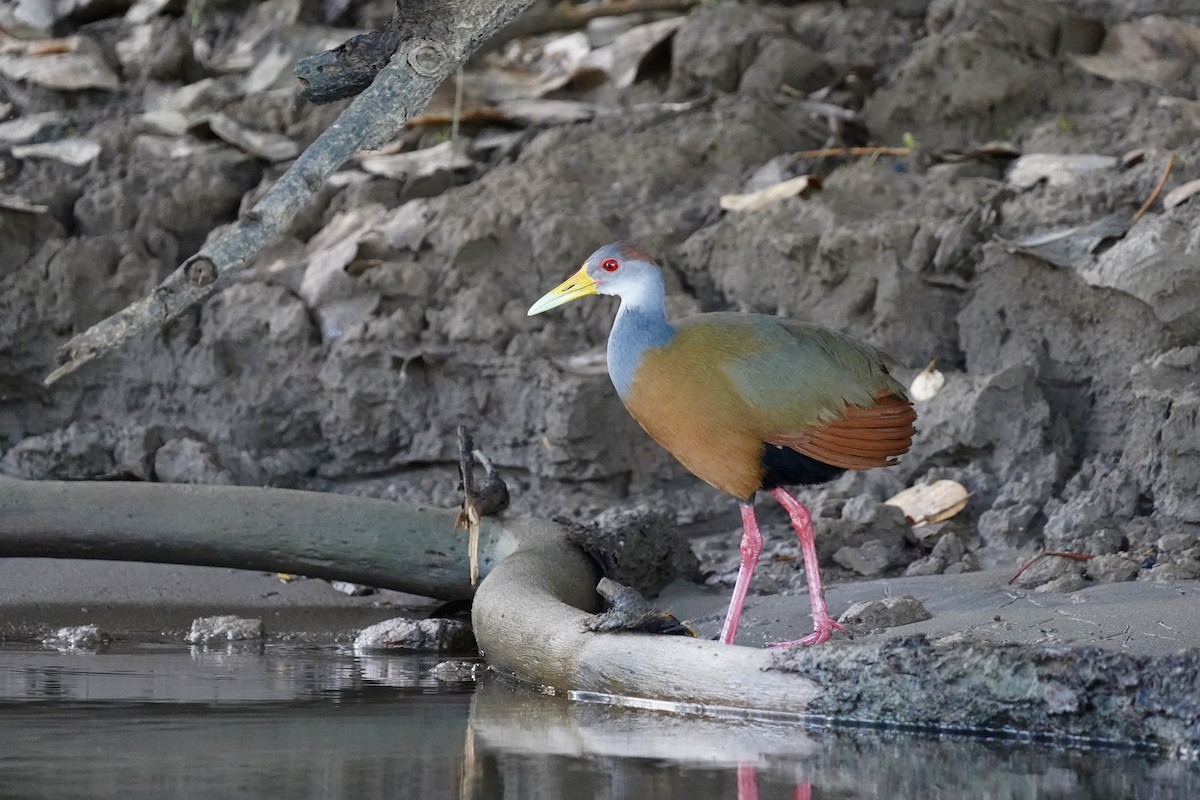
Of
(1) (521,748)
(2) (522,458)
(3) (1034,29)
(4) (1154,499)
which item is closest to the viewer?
(1) (521,748)

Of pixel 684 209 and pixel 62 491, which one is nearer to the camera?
pixel 62 491

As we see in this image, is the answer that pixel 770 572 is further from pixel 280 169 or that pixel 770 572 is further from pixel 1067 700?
pixel 280 169

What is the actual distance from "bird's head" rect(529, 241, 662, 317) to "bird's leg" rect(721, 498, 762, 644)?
858mm

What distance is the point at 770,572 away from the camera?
6.66 metres

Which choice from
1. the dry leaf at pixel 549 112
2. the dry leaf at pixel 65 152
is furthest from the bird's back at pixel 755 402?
the dry leaf at pixel 65 152

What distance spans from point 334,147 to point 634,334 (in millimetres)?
1418

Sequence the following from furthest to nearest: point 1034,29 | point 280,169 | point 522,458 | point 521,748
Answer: point 280,169
point 1034,29
point 522,458
point 521,748

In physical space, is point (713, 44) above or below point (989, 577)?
above

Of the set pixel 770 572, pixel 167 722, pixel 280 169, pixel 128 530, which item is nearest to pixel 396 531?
pixel 128 530

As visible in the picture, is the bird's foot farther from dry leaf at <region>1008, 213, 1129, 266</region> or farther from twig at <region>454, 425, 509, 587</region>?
dry leaf at <region>1008, 213, 1129, 266</region>

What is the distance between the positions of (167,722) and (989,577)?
10.7 ft

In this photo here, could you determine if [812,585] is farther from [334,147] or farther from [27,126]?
[27,126]

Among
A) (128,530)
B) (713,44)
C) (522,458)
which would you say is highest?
(713,44)

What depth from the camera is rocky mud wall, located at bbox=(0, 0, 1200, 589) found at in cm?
692
